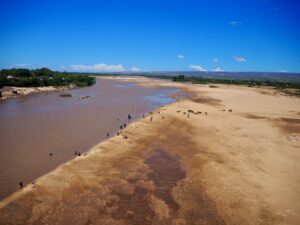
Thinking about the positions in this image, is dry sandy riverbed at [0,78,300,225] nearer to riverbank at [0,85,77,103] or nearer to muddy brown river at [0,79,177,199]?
muddy brown river at [0,79,177,199]

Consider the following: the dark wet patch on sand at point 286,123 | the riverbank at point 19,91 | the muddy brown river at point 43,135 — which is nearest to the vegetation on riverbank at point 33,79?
the riverbank at point 19,91

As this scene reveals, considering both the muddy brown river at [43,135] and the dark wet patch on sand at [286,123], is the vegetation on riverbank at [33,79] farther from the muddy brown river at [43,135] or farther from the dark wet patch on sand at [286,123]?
the dark wet patch on sand at [286,123]

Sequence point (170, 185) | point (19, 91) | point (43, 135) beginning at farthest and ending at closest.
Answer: point (19, 91), point (43, 135), point (170, 185)

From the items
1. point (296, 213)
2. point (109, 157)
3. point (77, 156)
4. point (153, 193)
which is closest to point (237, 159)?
point (296, 213)

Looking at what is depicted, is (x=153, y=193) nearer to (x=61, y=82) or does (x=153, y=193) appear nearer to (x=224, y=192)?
(x=224, y=192)

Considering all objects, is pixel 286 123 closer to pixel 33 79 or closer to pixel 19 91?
pixel 19 91

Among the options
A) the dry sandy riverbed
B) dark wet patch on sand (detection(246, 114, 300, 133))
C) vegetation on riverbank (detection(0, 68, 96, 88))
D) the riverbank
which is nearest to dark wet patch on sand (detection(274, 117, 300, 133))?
dark wet patch on sand (detection(246, 114, 300, 133))

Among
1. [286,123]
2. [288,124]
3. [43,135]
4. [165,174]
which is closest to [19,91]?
[43,135]
